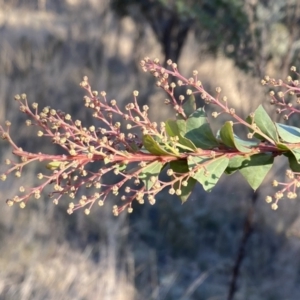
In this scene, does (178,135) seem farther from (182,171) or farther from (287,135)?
(287,135)

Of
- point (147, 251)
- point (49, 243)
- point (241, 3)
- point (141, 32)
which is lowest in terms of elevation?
point (147, 251)

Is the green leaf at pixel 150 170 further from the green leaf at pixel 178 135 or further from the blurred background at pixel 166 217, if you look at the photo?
the blurred background at pixel 166 217

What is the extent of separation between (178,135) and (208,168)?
7 centimetres

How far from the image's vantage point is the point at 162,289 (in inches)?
130

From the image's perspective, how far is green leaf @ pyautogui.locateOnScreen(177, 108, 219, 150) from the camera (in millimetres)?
874

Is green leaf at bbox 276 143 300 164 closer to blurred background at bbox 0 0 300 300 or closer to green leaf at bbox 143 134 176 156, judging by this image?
green leaf at bbox 143 134 176 156

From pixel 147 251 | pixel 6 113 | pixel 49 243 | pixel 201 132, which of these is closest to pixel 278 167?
pixel 147 251

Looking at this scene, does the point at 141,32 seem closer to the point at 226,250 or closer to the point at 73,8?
the point at 73,8

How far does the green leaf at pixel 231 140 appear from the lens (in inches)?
32.6

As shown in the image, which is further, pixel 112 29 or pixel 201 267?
pixel 112 29

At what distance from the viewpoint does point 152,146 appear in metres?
0.82

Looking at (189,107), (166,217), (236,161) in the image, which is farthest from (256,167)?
(166,217)

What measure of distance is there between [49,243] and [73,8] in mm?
5012

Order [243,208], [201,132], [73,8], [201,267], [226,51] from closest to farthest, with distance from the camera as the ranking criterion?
[201,132]
[226,51]
[201,267]
[243,208]
[73,8]
